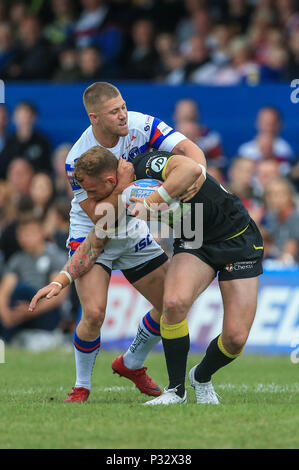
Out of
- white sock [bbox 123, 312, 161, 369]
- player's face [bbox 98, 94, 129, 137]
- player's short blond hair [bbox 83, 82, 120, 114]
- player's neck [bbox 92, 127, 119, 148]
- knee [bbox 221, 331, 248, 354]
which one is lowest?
white sock [bbox 123, 312, 161, 369]

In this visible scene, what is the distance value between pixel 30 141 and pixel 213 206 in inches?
320

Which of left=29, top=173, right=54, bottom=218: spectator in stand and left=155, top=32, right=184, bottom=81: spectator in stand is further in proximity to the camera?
left=155, top=32, right=184, bottom=81: spectator in stand

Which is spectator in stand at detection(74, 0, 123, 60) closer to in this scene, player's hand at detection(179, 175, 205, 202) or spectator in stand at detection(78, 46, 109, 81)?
spectator in stand at detection(78, 46, 109, 81)

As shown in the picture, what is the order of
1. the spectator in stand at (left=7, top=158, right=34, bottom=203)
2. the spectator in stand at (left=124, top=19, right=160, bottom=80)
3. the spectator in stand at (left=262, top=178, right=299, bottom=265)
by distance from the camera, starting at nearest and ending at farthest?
the spectator in stand at (left=262, top=178, right=299, bottom=265) < the spectator in stand at (left=7, top=158, right=34, bottom=203) < the spectator in stand at (left=124, top=19, right=160, bottom=80)

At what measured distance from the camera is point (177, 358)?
6906 millimetres

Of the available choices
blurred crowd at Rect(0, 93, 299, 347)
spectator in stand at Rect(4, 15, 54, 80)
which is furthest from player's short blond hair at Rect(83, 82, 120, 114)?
spectator in stand at Rect(4, 15, 54, 80)

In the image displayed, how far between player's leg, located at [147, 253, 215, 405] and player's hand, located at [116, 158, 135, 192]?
2.12 ft

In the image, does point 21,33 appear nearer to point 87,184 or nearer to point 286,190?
point 286,190

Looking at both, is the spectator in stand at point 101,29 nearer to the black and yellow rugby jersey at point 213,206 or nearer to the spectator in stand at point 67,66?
the spectator in stand at point 67,66

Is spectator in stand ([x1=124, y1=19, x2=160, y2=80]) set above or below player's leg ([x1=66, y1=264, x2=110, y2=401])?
above

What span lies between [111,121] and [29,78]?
966cm

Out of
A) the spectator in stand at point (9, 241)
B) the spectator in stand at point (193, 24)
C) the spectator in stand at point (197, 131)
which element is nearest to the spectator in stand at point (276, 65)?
the spectator in stand at point (197, 131)

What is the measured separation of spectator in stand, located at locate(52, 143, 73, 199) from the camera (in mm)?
13977

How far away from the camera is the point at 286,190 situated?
12.1 m
